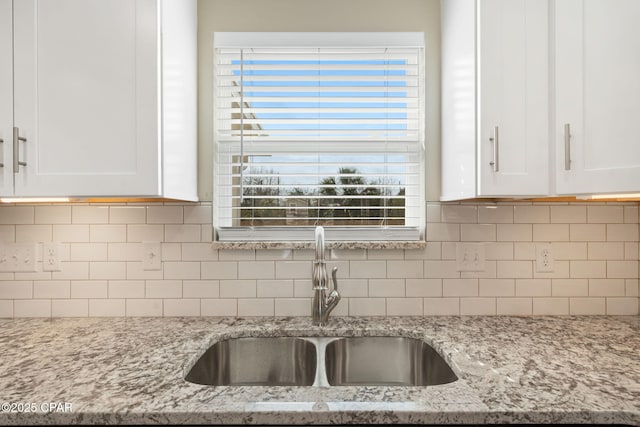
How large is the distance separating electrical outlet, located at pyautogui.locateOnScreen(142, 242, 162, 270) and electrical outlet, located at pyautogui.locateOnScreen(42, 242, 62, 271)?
0.36m

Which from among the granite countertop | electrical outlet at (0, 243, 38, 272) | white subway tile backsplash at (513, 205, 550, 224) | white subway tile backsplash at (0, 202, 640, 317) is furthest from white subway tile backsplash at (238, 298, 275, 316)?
white subway tile backsplash at (513, 205, 550, 224)

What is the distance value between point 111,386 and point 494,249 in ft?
4.81

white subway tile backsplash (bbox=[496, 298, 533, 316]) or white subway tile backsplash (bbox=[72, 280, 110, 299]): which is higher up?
white subway tile backsplash (bbox=[72, 280, 110, 299])

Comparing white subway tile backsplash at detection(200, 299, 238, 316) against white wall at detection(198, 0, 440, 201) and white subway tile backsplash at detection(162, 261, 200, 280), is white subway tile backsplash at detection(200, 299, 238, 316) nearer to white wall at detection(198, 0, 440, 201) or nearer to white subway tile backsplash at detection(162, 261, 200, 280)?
white subway tile backsplash at detection(162, 261, 200, 280)

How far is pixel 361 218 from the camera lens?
167 cm

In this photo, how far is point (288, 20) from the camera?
1.63 m

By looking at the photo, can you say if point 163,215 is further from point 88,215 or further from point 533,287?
point 533,287

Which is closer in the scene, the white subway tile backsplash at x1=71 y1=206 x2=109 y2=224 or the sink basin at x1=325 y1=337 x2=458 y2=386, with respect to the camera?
the sink basin at x1=325 y1=337 x2=458 y2=386

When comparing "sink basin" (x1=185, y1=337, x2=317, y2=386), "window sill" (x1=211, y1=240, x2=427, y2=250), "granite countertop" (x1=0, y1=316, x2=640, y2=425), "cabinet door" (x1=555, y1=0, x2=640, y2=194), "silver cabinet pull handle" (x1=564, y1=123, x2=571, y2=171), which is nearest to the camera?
"granite countertop" (x1=0, y1=316, x2=640, y2=425)

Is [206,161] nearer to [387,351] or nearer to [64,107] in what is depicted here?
[64,107]

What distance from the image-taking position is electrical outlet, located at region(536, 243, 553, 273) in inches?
63.3

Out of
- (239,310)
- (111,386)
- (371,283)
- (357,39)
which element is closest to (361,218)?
(371,283)

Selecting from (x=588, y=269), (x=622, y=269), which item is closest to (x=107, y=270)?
(x=588, y=269)

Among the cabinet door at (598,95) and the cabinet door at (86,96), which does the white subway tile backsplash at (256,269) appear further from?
the cabinet door at (598,95)
